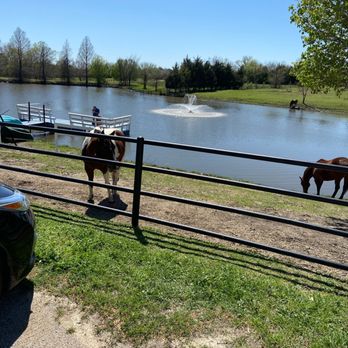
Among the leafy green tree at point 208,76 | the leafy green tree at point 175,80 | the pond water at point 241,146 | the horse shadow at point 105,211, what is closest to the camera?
the horse shadow at point 105,211

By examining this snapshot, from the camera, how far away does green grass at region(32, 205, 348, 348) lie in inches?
127

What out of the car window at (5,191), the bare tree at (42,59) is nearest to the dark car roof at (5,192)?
the car window at (5,191)

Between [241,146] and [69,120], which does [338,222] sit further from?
[69,120]

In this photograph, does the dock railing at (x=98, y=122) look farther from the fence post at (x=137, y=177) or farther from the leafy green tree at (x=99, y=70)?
the leafy green tree at (x=99, y=70)

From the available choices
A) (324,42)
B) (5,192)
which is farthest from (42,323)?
(324,42)

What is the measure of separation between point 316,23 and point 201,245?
291 inches

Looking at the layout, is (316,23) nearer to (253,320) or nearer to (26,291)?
(253,320)

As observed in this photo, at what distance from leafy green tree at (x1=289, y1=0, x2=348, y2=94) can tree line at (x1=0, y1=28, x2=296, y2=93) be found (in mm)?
76675

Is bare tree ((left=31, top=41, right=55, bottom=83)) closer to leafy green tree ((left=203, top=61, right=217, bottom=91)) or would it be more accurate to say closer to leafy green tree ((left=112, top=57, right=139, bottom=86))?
leafy green tree ((left=112, top=57, right=139, bottom=86))

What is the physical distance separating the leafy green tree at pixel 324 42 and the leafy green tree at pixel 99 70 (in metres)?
107

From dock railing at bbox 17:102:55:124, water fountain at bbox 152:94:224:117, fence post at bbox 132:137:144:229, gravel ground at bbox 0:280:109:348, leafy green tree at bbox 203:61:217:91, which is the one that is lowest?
water fountain at bbox 152:94:224:117

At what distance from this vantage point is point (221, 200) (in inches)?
317

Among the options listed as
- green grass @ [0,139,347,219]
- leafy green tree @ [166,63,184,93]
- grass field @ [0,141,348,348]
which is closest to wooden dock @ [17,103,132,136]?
green grass @ [0,139,347,219]

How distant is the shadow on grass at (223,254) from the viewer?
4.36m
